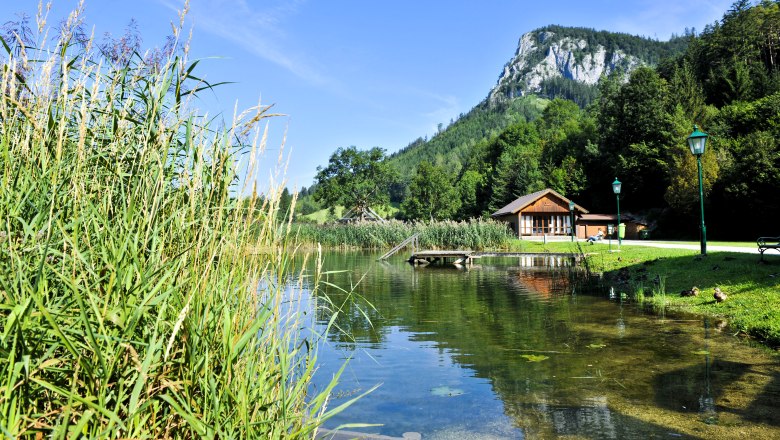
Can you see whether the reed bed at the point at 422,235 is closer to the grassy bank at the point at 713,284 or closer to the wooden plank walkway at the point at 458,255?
the wooden plank walkway at the point at 458,255

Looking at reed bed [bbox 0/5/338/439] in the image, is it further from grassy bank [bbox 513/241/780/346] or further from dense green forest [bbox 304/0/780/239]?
dense green forest [bbox 304/0/780/239]

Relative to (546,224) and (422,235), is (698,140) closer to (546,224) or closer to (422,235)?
(422,235)

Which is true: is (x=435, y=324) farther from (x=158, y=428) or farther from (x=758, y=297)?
(x=158, y=428)

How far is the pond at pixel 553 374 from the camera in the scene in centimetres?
439

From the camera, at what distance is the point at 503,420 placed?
4574mm

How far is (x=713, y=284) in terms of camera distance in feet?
34.2

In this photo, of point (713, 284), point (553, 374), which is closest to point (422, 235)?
point (713, 284)

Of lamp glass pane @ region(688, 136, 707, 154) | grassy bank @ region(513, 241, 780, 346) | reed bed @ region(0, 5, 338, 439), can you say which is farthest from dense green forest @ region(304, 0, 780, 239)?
reed bed @ region(0, 5, 338, 439)

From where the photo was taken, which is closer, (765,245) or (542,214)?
(765,245)

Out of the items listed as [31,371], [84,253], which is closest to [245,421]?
[31,371]

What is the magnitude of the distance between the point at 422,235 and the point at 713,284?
2054 centimetres

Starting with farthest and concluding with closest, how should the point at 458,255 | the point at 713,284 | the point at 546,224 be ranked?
the point at 546,224 → the point at 458,255 → the point at 713,284

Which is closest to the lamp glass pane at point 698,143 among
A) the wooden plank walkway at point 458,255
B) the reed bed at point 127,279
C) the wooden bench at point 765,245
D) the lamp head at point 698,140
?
the lamp head at point 698,140

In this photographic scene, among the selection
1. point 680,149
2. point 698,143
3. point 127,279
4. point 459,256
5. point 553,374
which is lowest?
point 553,374
